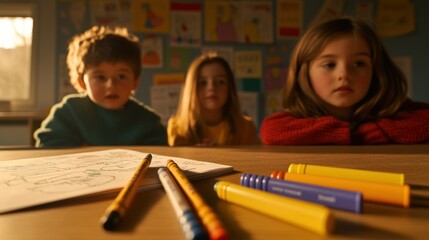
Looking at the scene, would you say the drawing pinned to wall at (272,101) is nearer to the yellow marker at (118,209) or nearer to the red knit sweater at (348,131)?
the red knit sweater at (348,131)

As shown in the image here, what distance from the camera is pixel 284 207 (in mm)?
189

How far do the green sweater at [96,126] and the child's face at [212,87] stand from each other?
0.94ft

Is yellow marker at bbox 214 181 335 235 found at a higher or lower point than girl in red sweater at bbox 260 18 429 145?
lower

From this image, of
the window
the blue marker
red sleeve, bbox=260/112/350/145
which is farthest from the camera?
the window

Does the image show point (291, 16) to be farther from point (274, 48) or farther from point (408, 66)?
point (408, 66)

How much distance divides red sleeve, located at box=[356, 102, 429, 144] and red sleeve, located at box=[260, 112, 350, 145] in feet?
0.19

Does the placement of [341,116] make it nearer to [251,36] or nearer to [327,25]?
[327,25]

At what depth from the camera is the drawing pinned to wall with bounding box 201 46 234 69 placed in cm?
190

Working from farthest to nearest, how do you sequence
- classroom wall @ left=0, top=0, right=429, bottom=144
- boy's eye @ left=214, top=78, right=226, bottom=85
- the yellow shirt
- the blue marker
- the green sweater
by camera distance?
classroom wall @ left=0, top=0, right=429, bottom=144
boy's eye @ left=214, top=78, right=226, bottom=85
the yellow shirt
the green sweater
the blue marker

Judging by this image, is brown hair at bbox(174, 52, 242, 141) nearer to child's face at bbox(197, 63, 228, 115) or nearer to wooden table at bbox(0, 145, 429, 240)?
child's face at bbox(197, 63, 228, 115)

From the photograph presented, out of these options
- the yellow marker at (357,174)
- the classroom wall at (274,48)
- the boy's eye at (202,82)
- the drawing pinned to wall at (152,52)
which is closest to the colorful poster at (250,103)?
the classroom wall at (274,48)

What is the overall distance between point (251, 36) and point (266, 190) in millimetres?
1777

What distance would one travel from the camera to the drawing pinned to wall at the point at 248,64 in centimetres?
191

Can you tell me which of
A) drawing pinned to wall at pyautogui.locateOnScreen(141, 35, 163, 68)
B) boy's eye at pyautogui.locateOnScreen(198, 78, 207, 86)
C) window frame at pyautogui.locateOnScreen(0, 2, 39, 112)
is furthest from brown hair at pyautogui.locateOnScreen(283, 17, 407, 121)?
window frame at pyautogui.locateOnScreen(0, 2, 39, 112)
